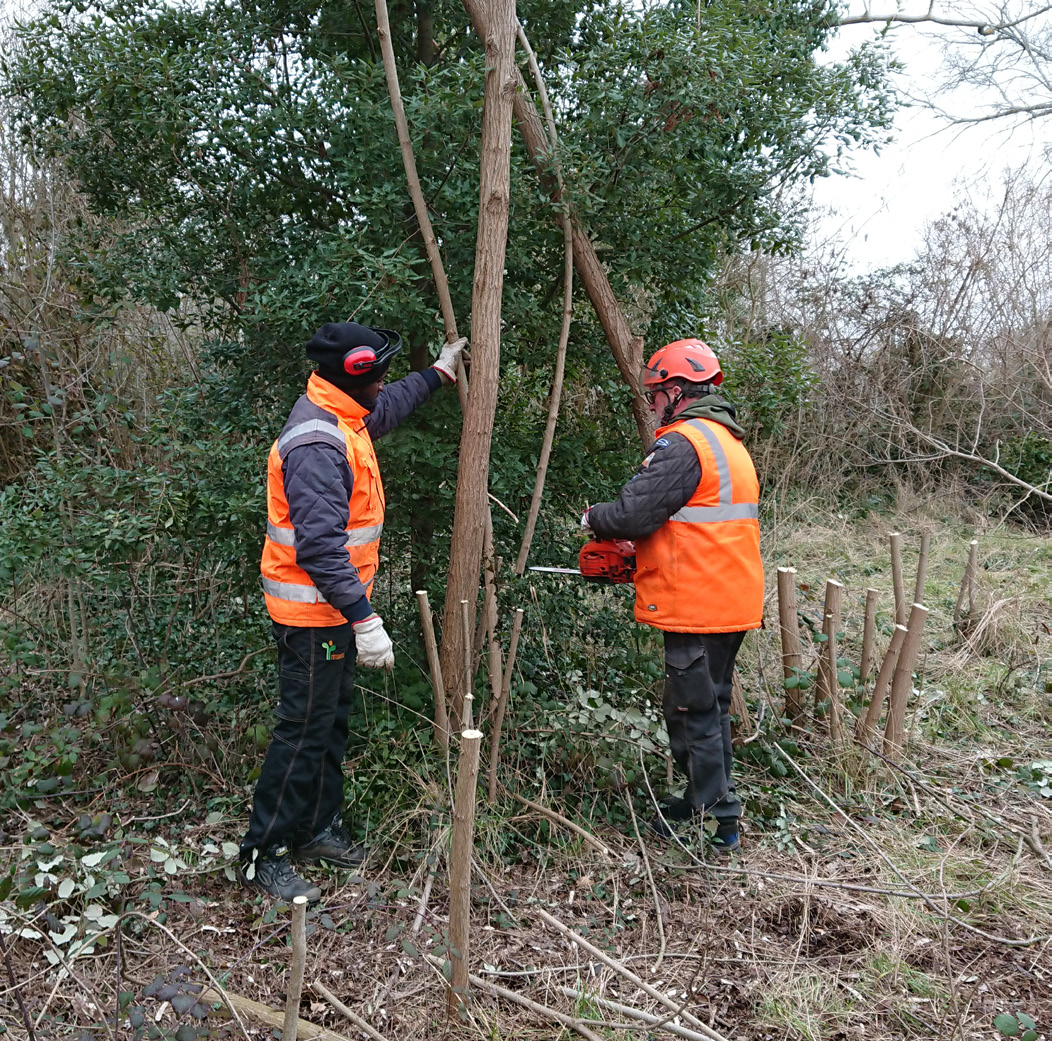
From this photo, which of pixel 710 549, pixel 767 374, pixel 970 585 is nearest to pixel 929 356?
pixel 970 585

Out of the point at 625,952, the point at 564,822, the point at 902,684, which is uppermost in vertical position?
the point at 902,684

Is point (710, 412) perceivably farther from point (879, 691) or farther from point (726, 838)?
point (726, 838)

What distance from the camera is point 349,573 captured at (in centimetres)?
304

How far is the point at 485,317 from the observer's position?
3281 millimetres

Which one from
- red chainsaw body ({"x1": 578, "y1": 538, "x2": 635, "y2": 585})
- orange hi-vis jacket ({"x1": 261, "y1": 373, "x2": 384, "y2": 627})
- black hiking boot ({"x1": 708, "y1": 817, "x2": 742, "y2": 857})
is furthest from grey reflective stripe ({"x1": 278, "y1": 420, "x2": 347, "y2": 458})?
black hiking boot ({"x1": 708, "y1": 817, "x2": 742, "y2": 857})

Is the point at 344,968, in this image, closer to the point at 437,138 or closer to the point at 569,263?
the point at 569,263

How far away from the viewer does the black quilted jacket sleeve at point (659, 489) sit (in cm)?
341

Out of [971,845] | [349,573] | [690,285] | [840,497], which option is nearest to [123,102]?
[349,573]

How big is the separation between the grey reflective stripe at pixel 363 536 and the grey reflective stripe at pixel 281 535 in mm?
208

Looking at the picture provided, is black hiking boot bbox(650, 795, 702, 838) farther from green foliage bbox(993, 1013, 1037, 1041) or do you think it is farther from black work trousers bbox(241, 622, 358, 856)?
black work trousers bbox(241, 622, 358, 856)

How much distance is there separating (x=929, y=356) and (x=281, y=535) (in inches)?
370

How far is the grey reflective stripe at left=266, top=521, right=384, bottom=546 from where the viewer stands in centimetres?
314

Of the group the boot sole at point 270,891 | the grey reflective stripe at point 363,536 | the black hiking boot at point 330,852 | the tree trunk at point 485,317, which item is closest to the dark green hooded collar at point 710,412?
the tree trunk at point 485,317

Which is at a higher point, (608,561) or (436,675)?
(608,561)
